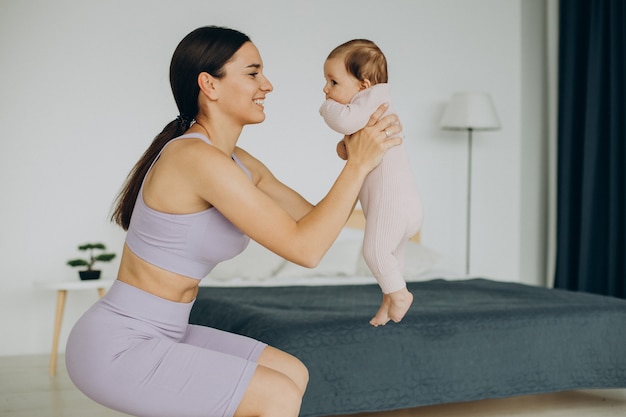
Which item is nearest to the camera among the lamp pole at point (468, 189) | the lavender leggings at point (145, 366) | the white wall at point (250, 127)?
the lavender leggings at point (145, 366)

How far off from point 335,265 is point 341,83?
276 centimetres

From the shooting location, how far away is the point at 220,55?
1772mm

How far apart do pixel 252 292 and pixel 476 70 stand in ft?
9.53

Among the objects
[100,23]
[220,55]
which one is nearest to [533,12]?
[100,23]

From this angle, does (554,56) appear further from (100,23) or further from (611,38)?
(100,23)

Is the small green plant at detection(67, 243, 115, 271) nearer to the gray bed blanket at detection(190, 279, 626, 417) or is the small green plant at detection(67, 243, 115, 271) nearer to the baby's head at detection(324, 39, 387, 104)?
the gray bed blanket at detection(190, 279, 626, 417)

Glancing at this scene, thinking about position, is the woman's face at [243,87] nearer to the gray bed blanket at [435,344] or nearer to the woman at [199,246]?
the woman at [199,246]

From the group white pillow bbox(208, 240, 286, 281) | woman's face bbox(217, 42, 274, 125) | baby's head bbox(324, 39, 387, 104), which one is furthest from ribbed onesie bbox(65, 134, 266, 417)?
white pillow bbox(208, 240, 286, 281)

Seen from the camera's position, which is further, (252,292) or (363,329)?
(252,292)

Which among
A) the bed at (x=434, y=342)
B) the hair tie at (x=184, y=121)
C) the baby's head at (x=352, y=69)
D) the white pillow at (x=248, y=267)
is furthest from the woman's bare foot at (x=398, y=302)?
the white pillow at (x=248, y=267)

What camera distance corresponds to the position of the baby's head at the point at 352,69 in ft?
6.52

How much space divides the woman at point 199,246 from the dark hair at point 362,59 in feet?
0.68

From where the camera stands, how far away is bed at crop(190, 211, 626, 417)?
2.85 m

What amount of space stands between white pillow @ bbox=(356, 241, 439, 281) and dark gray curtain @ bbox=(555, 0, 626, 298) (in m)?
1.28
